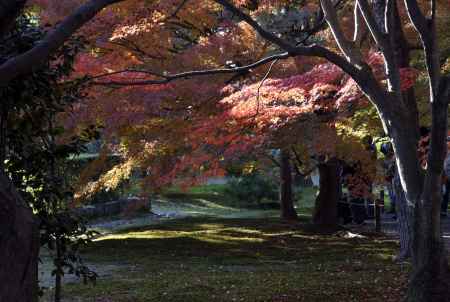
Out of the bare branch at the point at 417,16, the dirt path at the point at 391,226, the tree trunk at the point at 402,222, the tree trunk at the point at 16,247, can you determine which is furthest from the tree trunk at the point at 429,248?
the dirt path at the point at 391,226

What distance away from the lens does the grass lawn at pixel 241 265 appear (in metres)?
7.40

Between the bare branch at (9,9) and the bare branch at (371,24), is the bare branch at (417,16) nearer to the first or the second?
the bare branch at (371,24)

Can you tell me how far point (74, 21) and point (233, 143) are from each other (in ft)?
18.5

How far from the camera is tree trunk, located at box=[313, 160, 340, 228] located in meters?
15.5

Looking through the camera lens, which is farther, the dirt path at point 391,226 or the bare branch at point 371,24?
the dirt path at point 391,226

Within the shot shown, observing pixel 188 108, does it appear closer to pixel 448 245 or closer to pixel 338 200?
pixel 448 245

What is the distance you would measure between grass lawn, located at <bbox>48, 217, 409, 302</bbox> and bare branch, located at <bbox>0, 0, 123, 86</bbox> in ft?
12.3

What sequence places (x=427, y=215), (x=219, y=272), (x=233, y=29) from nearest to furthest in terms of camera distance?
(x=427, y=215)
(x=219, y=272)
(x=233, y=29)

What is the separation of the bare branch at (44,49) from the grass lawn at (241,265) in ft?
12.3

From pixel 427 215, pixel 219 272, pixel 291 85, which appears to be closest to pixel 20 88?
pixel 427 215

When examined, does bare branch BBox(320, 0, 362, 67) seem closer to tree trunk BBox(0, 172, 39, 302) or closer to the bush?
tree trunk BBox(0, 172, 39, 302)

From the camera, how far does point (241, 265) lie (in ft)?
34.9

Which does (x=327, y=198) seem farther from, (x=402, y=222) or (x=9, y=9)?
(x=9, y=9)

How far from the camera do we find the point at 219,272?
9.70 meters
